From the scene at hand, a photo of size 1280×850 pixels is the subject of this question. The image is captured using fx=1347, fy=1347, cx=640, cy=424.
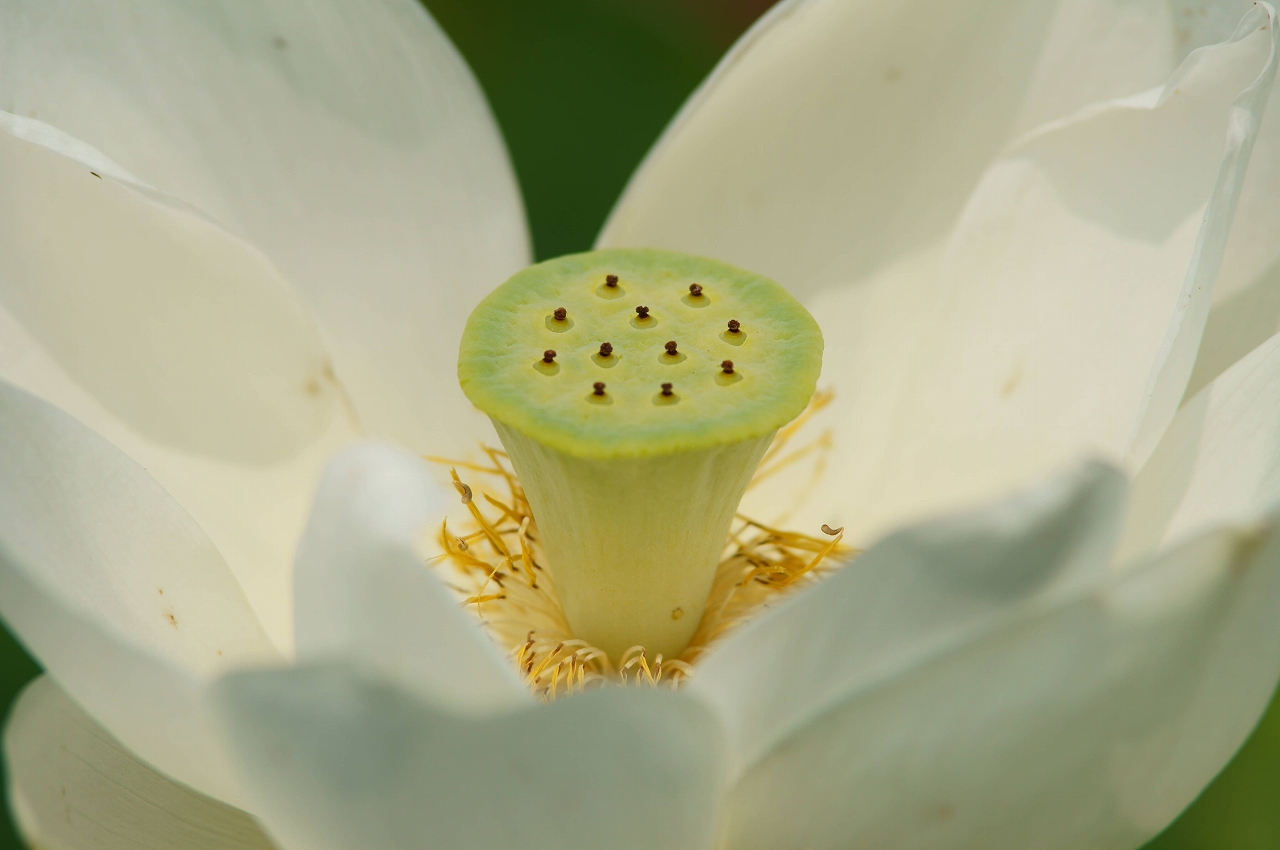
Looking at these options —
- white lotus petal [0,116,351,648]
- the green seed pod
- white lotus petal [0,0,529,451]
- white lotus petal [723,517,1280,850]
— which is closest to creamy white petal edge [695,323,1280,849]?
white lotus petal [723,517,1280,850]

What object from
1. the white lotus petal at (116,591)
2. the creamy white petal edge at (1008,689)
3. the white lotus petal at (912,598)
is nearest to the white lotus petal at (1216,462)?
the creamy white petal edge at (1008,689)

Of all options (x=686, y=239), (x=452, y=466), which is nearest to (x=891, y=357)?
(x=686, y=239)

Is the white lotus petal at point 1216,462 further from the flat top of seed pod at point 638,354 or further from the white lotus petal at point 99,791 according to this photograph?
the white lotus petal at point 99,791

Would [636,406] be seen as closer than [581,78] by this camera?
Yes

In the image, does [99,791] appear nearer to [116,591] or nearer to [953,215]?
[116,591]

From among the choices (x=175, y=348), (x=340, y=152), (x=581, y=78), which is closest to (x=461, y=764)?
(x=175, y=348)

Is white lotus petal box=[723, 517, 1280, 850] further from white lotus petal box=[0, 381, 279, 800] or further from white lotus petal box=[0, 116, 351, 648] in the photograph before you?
white lotus petal box=[0, 116, 351, 648]
